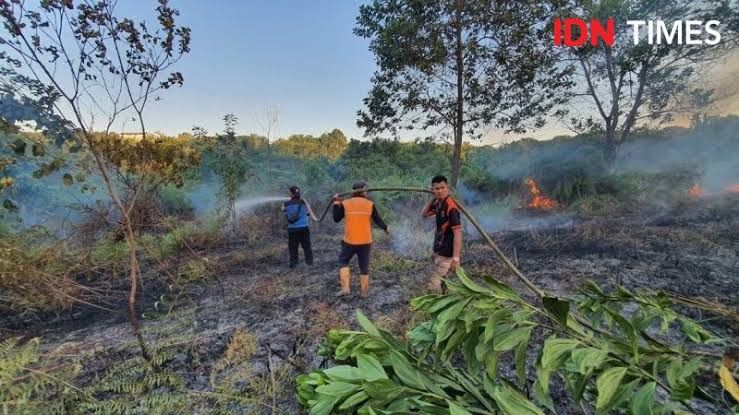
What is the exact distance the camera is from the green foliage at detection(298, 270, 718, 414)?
83 centimetres

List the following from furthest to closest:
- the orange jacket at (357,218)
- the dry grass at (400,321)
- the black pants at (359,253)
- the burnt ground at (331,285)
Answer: the black pants at (359,253), the orange jacket at (357,218), the dry grass at (400,321), the burnt ground at (331,285)

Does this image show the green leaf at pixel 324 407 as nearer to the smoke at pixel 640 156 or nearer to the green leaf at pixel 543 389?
the green leaf at pixel 543 389

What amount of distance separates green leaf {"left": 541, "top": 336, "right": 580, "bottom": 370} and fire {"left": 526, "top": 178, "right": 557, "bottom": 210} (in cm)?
1320

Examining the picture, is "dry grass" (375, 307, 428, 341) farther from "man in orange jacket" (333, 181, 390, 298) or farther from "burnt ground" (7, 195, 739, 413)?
"man in orange jacket" (333, 181, 390, 298)

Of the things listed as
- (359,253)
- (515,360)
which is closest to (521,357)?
(515,360)

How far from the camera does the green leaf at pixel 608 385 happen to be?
76 centimetres

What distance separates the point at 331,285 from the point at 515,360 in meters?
4.86

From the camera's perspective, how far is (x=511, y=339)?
3.09 feet

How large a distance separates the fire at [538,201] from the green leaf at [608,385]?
43.4 ft

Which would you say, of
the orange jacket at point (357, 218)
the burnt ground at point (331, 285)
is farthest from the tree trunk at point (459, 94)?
the orange jacket at point (357, 218)

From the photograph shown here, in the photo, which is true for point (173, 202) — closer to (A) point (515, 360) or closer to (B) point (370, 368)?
(B) point (370, 368)

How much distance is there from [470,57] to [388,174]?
793cm

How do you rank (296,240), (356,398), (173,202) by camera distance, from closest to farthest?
1. (356,398)
2. (296,240)
3. (173,202)

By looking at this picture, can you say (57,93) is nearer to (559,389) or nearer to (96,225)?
(96,225)
